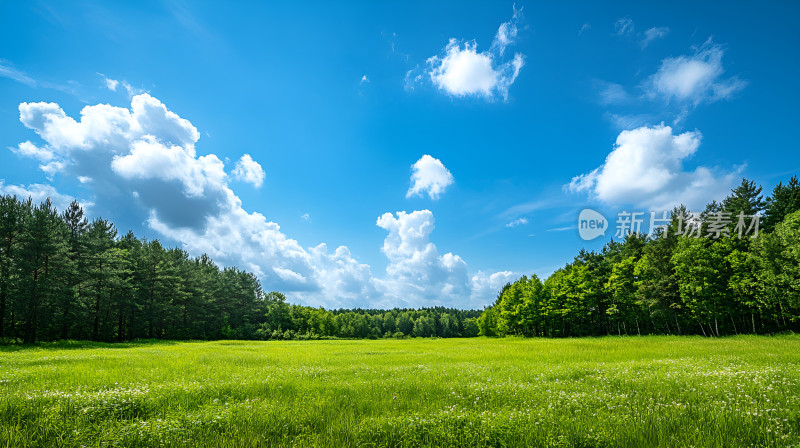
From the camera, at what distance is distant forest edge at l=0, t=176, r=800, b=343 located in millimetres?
38812

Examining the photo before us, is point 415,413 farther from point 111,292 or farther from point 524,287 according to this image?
point 524,287

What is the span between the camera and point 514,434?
6.11m

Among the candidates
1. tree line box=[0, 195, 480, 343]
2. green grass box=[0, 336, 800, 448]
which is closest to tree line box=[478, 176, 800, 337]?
green grass box=[0, 336, 800, 448]

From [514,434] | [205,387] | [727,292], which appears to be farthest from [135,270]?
[727,292]

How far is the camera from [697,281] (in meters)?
43.0

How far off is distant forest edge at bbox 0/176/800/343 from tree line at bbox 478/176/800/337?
18 cm

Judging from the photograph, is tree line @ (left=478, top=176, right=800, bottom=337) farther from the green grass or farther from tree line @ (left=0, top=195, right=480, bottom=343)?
tree line @ (left=0, top=195, right=480, bottom=343)

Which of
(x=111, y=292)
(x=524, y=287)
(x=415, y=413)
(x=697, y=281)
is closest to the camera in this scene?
(x=415, y=413)

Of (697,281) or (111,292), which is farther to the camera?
(111,292)

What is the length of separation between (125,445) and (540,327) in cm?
8417

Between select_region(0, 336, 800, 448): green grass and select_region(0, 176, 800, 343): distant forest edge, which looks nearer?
select_region(0, 336, 800, 448): green grass

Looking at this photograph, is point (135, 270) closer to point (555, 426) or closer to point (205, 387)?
point (205, 387)

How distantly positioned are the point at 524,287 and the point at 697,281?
3195 cm

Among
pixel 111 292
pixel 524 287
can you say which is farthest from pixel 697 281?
pixel 111 292
